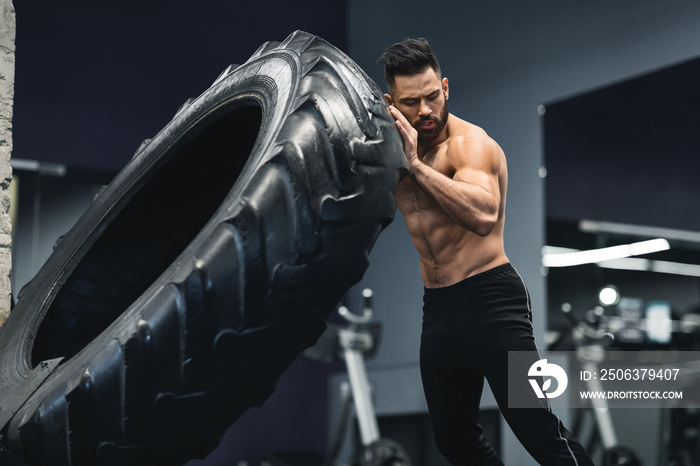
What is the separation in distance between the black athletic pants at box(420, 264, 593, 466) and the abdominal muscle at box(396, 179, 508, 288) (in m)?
0.03

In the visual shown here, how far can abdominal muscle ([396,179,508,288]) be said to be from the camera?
185 centimetres

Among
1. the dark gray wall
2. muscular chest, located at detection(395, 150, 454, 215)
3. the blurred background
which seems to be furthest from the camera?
the blurred background

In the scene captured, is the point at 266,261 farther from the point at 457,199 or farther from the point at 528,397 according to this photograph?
the point at 528,397

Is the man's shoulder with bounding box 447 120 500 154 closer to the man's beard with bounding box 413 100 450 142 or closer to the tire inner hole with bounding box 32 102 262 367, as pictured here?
the man's beard with bounding box 413 100 450 142

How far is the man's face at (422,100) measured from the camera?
1727 millimetres

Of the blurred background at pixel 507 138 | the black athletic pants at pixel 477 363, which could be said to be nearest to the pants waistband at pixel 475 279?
the black athletic pants at pixel 477 363

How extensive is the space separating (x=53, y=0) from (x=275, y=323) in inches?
187

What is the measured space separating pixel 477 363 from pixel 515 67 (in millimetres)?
3642

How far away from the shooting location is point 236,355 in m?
1.16

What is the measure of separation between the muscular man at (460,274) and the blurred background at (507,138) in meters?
2.73

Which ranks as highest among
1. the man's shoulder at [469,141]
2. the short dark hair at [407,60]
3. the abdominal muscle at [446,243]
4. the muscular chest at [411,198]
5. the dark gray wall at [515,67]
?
the dark gray wall at [515,67]

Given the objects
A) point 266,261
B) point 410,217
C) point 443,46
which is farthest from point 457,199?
point 443,46

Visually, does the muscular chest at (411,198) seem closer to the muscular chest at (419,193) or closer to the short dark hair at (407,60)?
the muscular chest at (419,193)

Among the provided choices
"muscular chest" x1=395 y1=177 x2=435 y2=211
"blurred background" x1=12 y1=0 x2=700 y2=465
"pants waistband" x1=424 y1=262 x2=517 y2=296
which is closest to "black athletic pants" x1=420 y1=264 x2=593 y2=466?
"pants waistband" x1=424 y1=262 x2=517 y2=296
